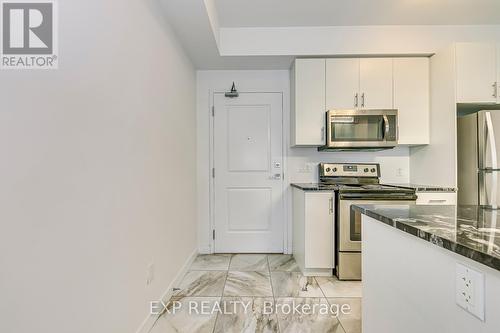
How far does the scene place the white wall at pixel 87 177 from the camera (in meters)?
0.77

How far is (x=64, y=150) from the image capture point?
36.8 inches

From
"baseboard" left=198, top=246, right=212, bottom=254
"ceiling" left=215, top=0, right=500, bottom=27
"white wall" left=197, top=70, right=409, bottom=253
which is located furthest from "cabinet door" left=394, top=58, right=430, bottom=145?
"baseboard" left=198, top=246, right=212, bottom=254


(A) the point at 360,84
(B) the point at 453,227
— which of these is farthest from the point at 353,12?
(B) the point at 453,227

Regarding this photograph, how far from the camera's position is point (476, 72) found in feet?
7.89

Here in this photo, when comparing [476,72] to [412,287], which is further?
[476,72]

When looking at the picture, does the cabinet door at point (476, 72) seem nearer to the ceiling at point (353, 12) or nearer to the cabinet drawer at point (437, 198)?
the ceiling at point (353, 12)

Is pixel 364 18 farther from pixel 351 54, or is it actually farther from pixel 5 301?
pixel 5 301

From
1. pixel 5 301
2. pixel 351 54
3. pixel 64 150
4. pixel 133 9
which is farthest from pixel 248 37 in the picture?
pixel 5 301

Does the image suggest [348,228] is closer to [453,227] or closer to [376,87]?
[376,87]

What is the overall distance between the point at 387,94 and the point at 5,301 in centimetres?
322

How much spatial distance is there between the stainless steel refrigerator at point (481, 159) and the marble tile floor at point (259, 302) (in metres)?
1.41

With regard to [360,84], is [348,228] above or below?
below

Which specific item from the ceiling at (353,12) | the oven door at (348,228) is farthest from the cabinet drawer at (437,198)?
the ceiling at (353,12)

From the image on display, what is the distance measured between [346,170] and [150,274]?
2350 millimetres
